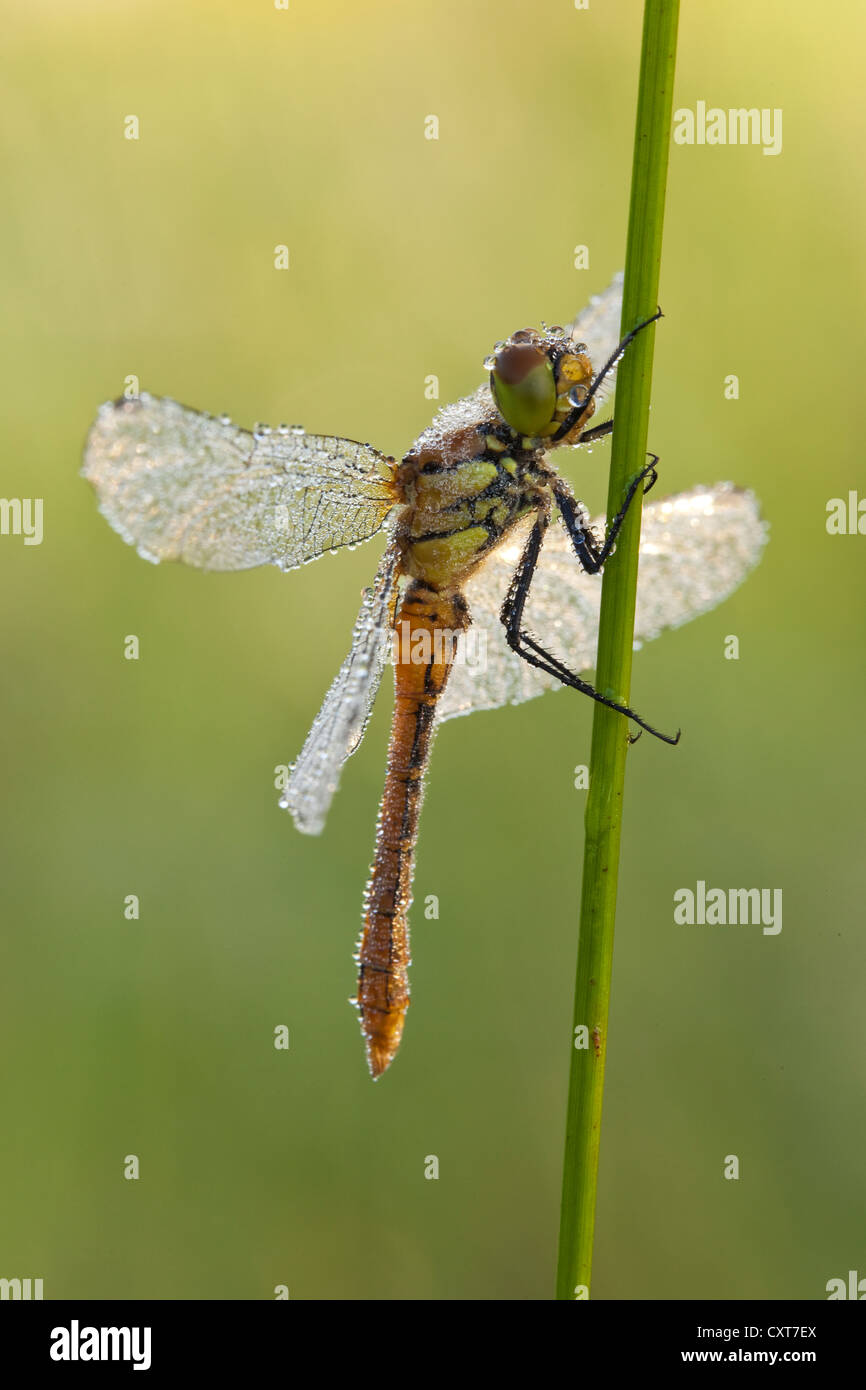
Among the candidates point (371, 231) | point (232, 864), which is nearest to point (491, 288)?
point (371, 231)

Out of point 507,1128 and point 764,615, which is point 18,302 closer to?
point 764,615

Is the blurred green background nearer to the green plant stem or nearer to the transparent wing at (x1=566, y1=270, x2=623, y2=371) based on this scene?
the transparent wing at (x1=566, y1=270, x2=623, y2=371)

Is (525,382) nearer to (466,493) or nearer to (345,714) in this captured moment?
(466,493)

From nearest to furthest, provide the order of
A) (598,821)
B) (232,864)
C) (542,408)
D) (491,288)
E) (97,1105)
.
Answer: (598,821)
(542,408)
(97,1105)
(232,864)
(491,288)

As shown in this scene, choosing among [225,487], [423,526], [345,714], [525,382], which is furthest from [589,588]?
[345,714]

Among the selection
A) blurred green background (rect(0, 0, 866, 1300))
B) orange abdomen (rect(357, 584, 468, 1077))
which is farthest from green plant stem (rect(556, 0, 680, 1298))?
blurred green background (rect(0, 0, 866, 1300))

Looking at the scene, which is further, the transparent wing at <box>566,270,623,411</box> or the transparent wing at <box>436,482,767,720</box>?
the transparent wing at <box>436,482,767,720</box>
